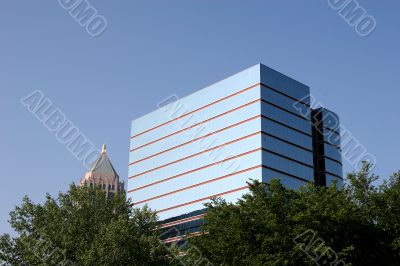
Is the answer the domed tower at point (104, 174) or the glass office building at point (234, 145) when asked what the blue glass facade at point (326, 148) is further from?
the domed tower at point (104, 174)

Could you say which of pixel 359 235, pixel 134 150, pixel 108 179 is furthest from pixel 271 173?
pixel 108 179

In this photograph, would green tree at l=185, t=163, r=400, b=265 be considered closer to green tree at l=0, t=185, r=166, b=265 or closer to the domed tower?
green tree at l=0, t=185, r=166, b=265

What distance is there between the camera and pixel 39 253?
40.4 meters

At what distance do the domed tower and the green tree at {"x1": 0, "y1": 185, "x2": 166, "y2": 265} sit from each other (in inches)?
5663

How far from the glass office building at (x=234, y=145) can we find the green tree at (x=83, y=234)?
4639cm

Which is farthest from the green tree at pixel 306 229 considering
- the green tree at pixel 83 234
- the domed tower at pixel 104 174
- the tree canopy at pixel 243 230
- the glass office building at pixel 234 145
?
the domed tower at pixel 104 174

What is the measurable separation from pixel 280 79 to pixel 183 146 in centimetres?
2449

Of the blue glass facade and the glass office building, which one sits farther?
the blue glass facade

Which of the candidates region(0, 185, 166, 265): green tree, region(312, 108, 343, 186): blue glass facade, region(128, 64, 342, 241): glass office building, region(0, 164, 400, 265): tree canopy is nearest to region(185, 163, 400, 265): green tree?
region(0, 164, 400, 265): tree canopy

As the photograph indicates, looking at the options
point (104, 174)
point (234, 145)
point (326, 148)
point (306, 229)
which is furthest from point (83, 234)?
point (104, 174)

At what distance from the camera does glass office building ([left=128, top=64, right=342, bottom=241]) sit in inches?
A: 3652

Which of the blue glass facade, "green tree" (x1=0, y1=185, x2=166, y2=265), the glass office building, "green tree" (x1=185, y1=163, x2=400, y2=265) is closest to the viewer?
"green tree" (x1=185, y1=163, x2=400, y2=265)

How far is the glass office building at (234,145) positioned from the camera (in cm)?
9275

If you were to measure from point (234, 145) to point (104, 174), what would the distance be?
108 metres
